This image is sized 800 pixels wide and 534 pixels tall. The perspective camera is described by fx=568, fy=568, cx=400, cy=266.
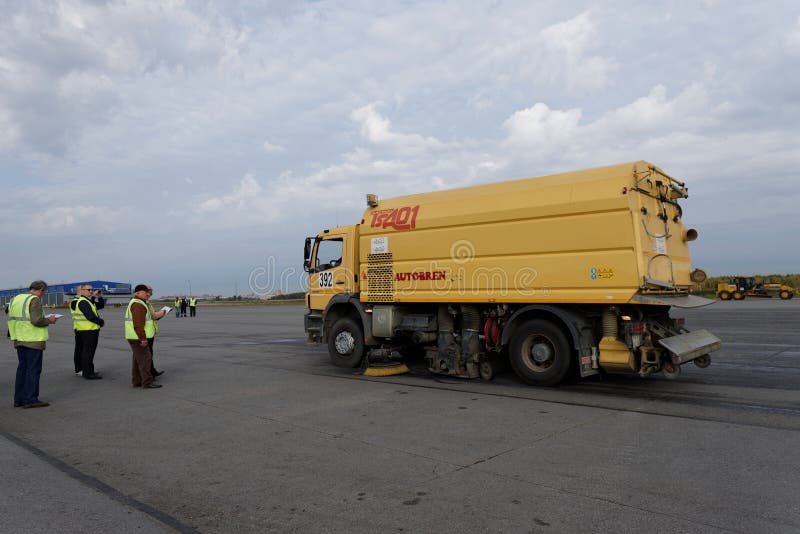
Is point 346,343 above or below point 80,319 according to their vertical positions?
below

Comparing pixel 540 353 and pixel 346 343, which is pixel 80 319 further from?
pixel 540 353

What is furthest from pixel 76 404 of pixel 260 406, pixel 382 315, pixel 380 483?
pixel 380 483

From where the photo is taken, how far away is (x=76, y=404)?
8078 mm

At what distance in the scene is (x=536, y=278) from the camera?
8438mm

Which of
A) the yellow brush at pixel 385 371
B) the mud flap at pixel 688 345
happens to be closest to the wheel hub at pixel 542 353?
the mud flap at pixel 688 345

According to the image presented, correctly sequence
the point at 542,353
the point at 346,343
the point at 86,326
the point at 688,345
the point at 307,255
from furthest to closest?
the point at 307,255
the point at 346,343
the point at 86,326
the point at 542,353
the point at 688,345

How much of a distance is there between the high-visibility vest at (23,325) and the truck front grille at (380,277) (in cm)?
527

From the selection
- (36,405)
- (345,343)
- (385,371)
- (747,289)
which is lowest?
(36,405)

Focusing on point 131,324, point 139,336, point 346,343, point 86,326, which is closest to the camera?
point 139,336

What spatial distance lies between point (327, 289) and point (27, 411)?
5.66 metres

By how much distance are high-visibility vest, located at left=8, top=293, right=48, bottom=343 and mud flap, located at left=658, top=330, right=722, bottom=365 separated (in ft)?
28.2

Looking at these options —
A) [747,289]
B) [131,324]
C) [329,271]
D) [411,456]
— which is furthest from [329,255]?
[747,289]

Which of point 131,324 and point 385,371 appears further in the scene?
point 385,371

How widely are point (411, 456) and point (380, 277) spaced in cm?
568
